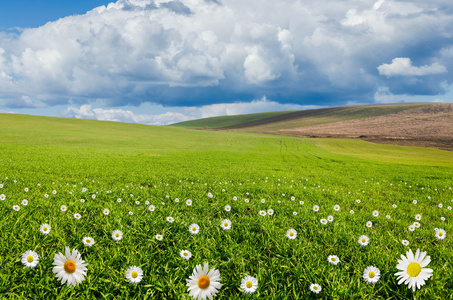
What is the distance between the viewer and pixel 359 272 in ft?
10.3

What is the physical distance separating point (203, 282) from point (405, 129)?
105 meters

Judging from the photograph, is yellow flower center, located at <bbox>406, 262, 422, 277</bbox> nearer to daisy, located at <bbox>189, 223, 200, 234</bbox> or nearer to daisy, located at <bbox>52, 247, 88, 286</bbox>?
daisy, located at <bbox>189, 223, 200, 234</bbox>

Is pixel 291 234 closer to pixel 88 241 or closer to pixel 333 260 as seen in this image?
pixel 333 260

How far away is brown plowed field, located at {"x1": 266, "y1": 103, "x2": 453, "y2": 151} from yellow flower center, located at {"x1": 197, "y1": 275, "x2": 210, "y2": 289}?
229ft

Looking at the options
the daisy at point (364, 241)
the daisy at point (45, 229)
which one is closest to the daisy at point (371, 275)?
the daisy at point (364, 241)

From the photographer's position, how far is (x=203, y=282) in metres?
2.45

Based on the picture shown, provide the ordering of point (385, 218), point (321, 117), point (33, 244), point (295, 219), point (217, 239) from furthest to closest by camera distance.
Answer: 1. point (321, 117)
2. point (385, 218)
3. point (295, 219)
4. point (217, 239)
5. point (33, 244)

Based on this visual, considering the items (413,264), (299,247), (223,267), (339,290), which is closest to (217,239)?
(223,267)

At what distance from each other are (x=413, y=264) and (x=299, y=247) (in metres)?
1.35

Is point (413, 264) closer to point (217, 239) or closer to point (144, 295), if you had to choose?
point (217, 239)

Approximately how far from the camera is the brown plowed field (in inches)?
2633

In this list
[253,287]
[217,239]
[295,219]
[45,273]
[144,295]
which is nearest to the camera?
[253,287]

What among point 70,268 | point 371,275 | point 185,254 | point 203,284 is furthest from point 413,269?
point 70,268

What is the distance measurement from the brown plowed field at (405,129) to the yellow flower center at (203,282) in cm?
6991
